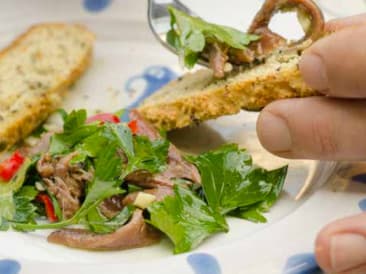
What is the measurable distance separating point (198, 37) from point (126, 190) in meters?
0.66

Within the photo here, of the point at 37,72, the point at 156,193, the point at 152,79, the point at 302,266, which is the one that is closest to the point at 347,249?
the point at 302,266

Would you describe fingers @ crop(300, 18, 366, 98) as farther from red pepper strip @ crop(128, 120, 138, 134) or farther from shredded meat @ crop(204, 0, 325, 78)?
red pepper strip @ crop(128, 120, 138, 134)

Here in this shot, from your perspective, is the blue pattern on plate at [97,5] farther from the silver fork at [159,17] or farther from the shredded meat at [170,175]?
the shredded meat at [170,175]

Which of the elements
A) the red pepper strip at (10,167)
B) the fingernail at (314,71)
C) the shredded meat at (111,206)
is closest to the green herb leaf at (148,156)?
the shredded meat at (111,206)

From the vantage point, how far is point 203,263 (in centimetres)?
226

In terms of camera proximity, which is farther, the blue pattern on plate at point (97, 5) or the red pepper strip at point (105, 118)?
the blue pattern on plate at point (97, 5)

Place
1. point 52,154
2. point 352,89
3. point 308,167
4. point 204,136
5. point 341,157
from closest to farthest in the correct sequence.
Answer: point 352,89
point 341,157
point 52,154
point 308,167
point 204,136

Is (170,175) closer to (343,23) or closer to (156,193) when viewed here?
(156,193)

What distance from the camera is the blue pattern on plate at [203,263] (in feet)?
7.30

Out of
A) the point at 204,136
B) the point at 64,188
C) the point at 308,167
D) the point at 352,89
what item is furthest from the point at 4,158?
the point at 352,89

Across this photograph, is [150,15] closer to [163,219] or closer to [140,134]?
[140,134]

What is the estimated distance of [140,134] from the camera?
2.80 meters

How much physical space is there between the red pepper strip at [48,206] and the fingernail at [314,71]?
3.26 ft

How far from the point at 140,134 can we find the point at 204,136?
40 centimetres
